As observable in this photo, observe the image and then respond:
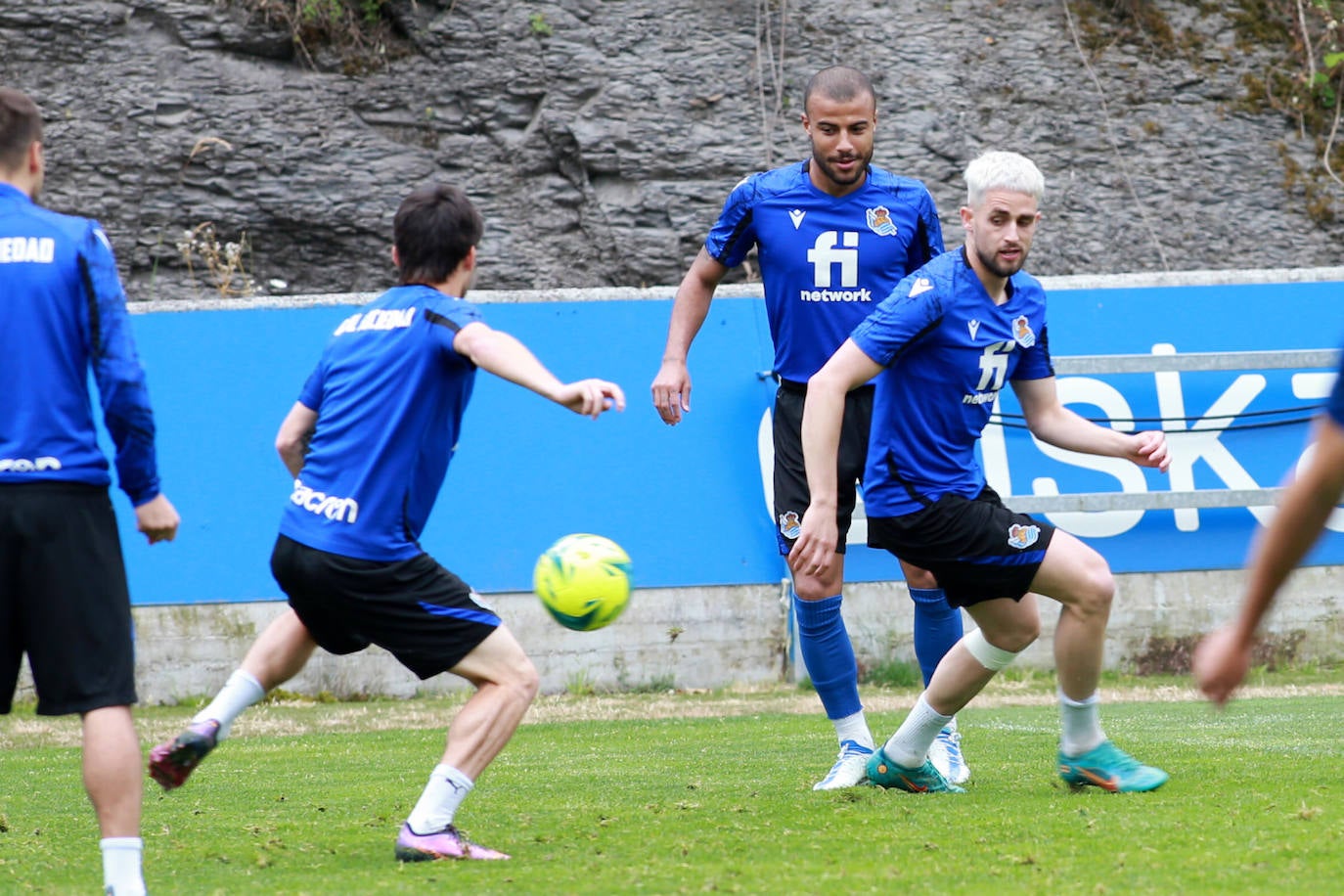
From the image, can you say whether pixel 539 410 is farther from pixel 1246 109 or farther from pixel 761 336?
pixel 1246 109

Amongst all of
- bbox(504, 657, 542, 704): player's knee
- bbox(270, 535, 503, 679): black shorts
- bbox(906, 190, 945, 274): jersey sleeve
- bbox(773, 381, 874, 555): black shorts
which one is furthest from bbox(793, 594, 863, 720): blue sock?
bbox(270, 535, 503, 679): black shorts

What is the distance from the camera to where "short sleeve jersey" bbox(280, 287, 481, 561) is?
4418 mm

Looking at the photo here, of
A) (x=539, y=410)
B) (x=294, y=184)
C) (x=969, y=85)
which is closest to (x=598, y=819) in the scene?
(x=539, y=410)

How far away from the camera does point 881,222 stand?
6176mm

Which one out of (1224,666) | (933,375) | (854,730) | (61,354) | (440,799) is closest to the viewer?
(1224,666)

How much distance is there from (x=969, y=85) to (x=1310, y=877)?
12.0 metres

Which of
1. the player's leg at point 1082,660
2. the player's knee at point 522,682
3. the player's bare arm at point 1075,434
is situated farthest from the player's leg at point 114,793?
the player's bare arm at point 1075,434

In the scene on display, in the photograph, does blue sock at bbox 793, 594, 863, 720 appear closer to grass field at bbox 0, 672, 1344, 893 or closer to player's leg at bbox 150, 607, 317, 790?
grass field at bbox 0, 672, 1344, 893

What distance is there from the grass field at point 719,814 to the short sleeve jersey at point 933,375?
1068 mm

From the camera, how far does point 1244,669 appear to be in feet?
8.38

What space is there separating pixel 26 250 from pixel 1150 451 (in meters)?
3.36

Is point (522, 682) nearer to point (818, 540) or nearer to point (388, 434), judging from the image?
point (388, 434)

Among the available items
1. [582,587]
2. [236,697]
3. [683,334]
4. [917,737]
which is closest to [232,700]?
[236,697]

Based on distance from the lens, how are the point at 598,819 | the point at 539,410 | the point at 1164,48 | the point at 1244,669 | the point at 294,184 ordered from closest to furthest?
the point at 1244,669, the point at 598,819, the point at 539,410, the point at 294,184, the point at 1164,48
